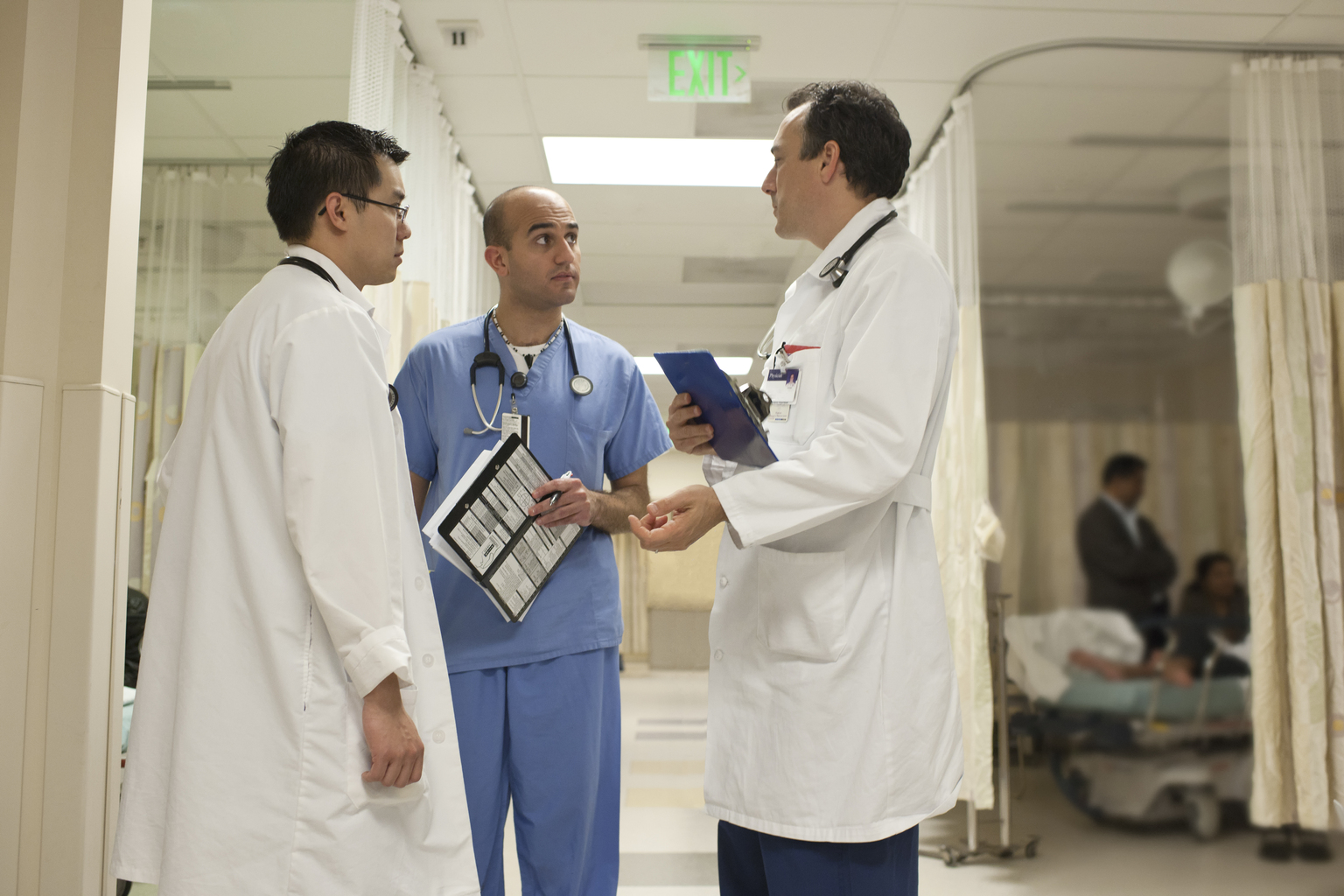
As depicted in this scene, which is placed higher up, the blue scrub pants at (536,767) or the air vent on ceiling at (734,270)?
the air vent on ceiling at (734,270)

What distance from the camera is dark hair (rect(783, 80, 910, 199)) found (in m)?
1.35

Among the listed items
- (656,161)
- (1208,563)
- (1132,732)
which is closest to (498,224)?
(656,161)

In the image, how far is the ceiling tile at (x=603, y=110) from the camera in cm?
355

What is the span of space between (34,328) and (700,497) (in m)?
1.29

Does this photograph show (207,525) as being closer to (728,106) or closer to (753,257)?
(728,106)

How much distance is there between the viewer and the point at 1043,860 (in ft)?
10.7

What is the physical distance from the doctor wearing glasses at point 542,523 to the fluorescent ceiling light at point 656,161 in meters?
2.26

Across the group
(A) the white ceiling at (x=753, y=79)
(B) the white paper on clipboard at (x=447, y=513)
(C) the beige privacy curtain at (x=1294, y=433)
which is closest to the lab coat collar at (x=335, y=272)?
(B) the white paper on clipboard at (x=447, y=513)

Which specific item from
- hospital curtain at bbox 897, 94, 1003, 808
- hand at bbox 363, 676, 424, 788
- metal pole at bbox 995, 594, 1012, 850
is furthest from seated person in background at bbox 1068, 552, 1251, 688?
hand at bbox 363, 676, 424, 788

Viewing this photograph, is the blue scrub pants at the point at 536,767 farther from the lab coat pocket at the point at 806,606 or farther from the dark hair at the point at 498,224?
the dark hair at the point at 498,224

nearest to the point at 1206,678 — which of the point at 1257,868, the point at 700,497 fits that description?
the point at 1257,868

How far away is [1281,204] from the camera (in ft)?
10.6

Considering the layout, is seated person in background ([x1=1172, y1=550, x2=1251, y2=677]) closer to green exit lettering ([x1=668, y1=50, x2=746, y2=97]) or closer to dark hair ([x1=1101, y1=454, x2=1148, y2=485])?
dark hair ([x1=1101, y1=454, x2=1148, y2=485])

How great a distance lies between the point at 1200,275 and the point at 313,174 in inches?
→ 248
